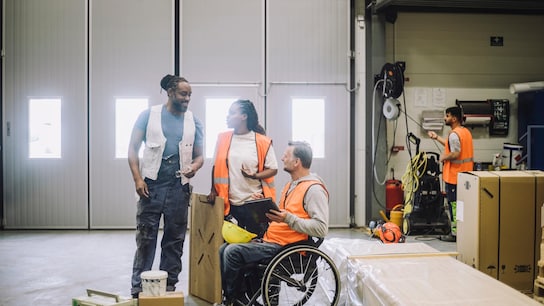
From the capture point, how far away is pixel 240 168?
4160 millimetres

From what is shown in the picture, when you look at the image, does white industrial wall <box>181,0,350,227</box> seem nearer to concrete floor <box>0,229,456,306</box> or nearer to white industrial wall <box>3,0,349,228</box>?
white industrial wall <box>3,0,349,228</box>

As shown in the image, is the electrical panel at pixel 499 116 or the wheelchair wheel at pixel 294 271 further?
the electrical panel at pixel 499 116

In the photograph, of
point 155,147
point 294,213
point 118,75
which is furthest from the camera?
point 118,75

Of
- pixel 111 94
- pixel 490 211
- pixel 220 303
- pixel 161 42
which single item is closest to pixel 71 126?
pixel 111 94

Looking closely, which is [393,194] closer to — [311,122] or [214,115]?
[311,122]

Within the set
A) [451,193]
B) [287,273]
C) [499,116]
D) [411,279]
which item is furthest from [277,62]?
[411,279]

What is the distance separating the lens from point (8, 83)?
26.0 feet

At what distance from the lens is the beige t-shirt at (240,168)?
416 centimetres

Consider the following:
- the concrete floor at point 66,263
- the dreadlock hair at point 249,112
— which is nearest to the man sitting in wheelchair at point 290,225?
the dreadlock hair at point 249,112

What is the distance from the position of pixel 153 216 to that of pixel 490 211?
2.46m

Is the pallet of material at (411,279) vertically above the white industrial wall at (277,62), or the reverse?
the white industrial wall at (277,62)

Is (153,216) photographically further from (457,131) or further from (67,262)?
(457,131)

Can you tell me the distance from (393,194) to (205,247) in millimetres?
4062

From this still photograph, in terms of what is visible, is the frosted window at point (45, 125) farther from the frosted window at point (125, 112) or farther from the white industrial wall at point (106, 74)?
the frosted window at point (125, 112)
